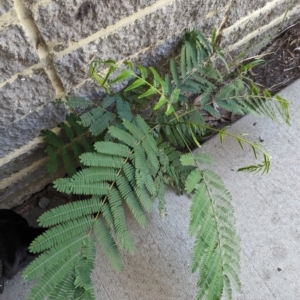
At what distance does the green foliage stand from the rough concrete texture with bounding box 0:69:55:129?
0.14 meters

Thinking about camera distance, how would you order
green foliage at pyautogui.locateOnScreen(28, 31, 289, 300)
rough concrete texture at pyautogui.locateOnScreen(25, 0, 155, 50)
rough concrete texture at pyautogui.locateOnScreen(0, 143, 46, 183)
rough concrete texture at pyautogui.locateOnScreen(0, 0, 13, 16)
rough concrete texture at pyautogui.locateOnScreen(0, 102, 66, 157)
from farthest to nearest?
rough concrete texture at pyautogui.locateOnScreen(0, 143, 46, 183), rough concrete texture at pyautogui.locateOnScreen(0, 102, 66, 157), green foliage at pyautogui.locateOnScreen(28, 31, 289, 300), rough concrete texture at pyautogui.locateOnScreen(25, 0, 155, 50), rough concrete texture at pyautogui.locateOnScreen(0, 0, 13, 16)

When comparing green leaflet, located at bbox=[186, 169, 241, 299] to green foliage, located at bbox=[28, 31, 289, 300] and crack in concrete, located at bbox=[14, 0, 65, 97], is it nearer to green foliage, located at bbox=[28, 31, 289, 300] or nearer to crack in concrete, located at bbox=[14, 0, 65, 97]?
green foliage, located at bbox=[28, 31, 289, 300]

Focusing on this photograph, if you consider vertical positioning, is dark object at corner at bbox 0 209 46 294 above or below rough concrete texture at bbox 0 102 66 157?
below

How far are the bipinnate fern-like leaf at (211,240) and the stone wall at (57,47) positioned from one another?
2.03 ft

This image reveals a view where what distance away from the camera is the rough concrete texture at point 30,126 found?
1.73m

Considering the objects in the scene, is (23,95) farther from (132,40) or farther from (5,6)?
(132,40)

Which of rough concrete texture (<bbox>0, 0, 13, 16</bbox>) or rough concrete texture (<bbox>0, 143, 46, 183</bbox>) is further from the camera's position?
rough concrete texture (<bbox>0, 143, 46, 183</bbox>)

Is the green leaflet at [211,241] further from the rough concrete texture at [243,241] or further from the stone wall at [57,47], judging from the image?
the stone wall at [57,47]

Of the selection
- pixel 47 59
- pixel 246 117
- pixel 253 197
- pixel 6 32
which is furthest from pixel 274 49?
pixel 6 32

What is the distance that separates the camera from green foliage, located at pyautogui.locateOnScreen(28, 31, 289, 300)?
60.8 inches

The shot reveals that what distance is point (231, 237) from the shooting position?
5.44 feet

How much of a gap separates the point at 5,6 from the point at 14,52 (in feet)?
0.62

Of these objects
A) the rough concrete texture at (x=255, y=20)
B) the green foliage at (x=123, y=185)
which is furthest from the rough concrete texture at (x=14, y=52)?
the rough concrete texture at (x=255, y=20)

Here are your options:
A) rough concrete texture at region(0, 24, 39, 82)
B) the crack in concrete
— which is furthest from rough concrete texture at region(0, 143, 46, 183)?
rough concrete texture at region(0, 24, 39, 82)
